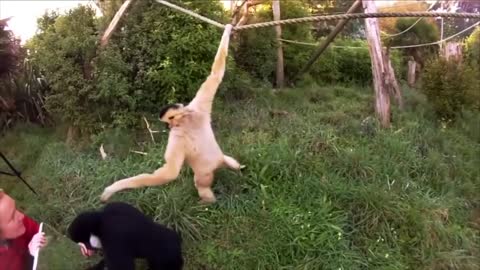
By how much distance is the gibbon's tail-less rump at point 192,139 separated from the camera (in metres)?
3.43

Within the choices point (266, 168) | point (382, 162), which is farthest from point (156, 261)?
point (382, 162)

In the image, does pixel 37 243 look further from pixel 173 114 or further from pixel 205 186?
pixel 205 186

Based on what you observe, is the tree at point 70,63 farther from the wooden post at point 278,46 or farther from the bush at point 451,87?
the bush at point 451,87

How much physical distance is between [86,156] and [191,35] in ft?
4.97

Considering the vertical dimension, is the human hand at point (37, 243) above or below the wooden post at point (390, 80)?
below

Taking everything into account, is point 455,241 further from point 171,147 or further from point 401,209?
point 171,147

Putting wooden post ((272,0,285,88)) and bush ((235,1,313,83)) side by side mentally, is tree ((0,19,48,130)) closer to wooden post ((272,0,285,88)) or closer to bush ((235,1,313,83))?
bush ((235,1,313,83))

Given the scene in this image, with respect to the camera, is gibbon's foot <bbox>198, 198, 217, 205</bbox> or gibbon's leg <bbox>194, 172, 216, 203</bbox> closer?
gibbon's leg <bbox>194, 172, 216, 203</bbox>

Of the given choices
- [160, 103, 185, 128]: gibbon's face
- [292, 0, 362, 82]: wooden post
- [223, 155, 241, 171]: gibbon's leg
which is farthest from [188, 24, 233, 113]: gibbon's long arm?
[292, 0, 362, 82]: wooden post

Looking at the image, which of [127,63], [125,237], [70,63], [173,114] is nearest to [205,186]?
[173,114]

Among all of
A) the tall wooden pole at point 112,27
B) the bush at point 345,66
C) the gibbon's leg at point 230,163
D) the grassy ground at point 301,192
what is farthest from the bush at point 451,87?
the tall wooden pole at point 112,27

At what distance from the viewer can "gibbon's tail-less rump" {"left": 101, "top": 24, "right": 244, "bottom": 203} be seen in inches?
135

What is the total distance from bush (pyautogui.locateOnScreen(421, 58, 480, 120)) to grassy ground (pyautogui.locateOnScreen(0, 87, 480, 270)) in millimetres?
267

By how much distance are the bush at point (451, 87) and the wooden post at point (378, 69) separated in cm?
78
